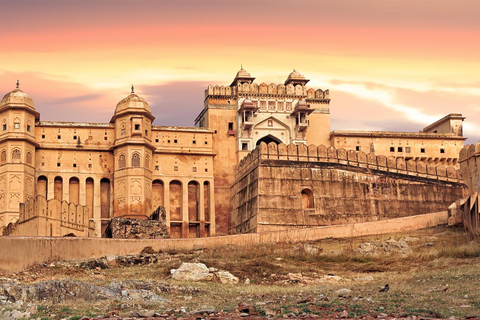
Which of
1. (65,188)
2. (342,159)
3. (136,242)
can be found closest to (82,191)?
(65,188)

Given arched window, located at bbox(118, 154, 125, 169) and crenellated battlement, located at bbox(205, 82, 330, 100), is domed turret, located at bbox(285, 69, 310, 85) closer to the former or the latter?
crenellated battlement, located at bbox(205, 82, 330, 100)

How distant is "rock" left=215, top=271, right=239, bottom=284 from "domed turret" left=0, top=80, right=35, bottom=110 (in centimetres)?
3140

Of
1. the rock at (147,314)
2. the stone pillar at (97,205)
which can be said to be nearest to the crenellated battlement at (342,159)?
the stone pillar at (97,205)

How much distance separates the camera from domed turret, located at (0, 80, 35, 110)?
54.3 metres

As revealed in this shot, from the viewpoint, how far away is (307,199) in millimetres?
48781

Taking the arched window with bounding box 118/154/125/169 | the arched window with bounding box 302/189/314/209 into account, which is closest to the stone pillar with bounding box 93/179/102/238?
the arched window with bounding box 118/154/125/169

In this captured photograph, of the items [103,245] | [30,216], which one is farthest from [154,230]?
[103,245]

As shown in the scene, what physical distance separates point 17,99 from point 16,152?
3711 mm

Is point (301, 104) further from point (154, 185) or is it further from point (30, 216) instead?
point (30, 216)

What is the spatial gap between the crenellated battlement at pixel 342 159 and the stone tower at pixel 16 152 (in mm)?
14609

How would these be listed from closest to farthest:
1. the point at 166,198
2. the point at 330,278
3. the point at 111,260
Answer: the point at 330,278 → the point at 111,260 → the point at 166,198

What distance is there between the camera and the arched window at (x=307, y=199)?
48.4 metres

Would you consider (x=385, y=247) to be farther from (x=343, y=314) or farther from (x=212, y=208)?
(x=212, y=208)

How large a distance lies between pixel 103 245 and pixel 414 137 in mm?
35862
